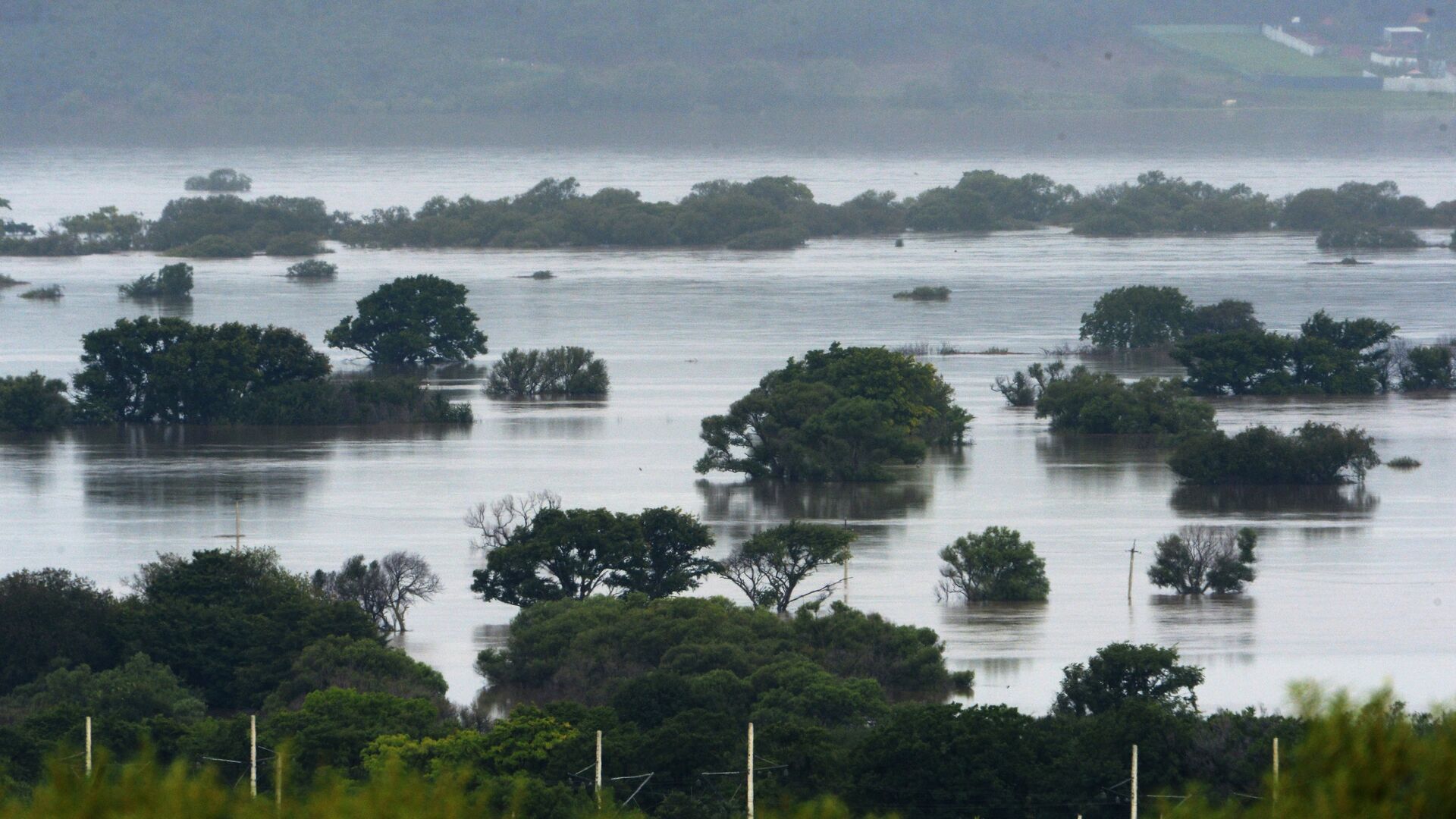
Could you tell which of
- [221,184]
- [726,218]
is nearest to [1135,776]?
[726,218]

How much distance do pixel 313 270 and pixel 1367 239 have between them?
38673 millimetres

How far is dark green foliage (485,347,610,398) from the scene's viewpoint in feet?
153

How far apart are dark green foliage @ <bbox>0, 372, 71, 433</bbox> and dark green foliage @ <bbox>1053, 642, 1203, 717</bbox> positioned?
2708cm

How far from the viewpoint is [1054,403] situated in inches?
1601

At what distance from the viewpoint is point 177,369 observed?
41.7 metres

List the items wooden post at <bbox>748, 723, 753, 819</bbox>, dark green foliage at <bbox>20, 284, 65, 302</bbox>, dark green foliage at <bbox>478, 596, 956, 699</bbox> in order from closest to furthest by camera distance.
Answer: wooden post at <bbox>748, 723, 753, 819</bbox>
dark green foliage at <bbox>478, 596, 956, 699</bbox>
dark green foliage at <bbox>20, 284, 65, 302</bbox>

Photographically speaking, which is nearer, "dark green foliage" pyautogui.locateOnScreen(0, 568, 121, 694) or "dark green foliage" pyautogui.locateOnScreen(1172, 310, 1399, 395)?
"dark green foliage" pyautogui.locateOnScreen(0, 568, 121, 694)

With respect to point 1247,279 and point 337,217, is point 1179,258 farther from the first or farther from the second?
point 337,217

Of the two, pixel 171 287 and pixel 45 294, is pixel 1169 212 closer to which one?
pixel 171 287

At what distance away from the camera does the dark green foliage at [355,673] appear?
66.3 feet

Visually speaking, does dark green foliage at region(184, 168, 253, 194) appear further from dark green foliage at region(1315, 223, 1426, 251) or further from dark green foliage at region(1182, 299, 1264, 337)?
dark green foliage at region(1182, 299, 1264, 337)

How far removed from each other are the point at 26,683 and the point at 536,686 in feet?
15.6

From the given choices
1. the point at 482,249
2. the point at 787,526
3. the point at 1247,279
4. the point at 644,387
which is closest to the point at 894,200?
the point at 482,249

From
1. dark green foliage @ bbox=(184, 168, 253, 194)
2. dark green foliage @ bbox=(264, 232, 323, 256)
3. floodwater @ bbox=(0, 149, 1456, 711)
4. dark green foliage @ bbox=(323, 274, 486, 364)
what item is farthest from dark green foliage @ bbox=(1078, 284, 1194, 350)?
dark green foliage @ bbox=(184, 168, 253, 194)
